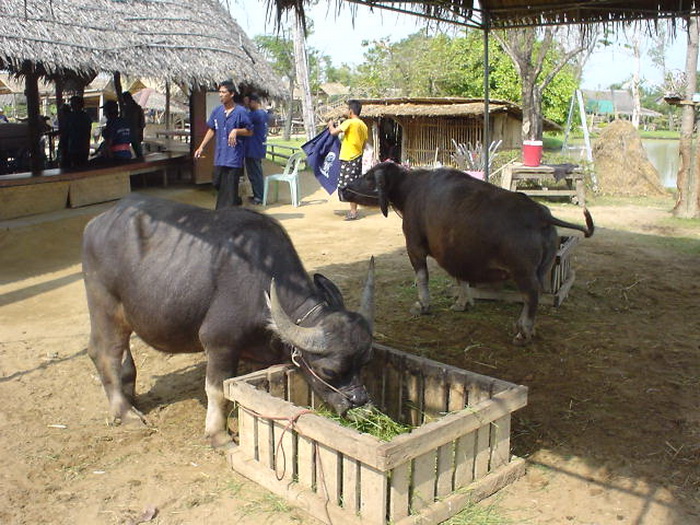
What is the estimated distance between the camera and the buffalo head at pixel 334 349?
11.7ft

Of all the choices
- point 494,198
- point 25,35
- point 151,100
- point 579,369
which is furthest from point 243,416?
point 151,100

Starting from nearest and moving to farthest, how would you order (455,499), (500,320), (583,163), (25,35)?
(455,499)
(500,320)
(25,35)
(583,163)

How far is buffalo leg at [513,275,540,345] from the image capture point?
18.7 ft

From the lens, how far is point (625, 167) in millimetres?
15781

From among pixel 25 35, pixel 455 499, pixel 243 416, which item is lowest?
pixel 455 499

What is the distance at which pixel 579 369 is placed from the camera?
5.30 meters

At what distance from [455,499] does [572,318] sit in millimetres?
3553

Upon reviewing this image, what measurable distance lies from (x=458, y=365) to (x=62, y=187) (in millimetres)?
8224

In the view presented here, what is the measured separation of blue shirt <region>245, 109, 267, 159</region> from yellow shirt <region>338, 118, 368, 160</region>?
1560mm

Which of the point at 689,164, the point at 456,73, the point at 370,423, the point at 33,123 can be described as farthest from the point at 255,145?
the point at 456,73

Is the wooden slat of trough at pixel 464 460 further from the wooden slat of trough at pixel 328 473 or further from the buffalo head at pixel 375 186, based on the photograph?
the buffalo head at pixel 375 186

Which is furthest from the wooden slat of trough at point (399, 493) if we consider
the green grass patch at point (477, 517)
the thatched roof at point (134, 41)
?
the thatched roof at point (134, 41)

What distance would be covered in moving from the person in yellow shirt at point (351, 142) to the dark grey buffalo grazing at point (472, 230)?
406 centimetres

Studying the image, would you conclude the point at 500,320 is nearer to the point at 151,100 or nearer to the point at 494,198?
the point at 494,198
